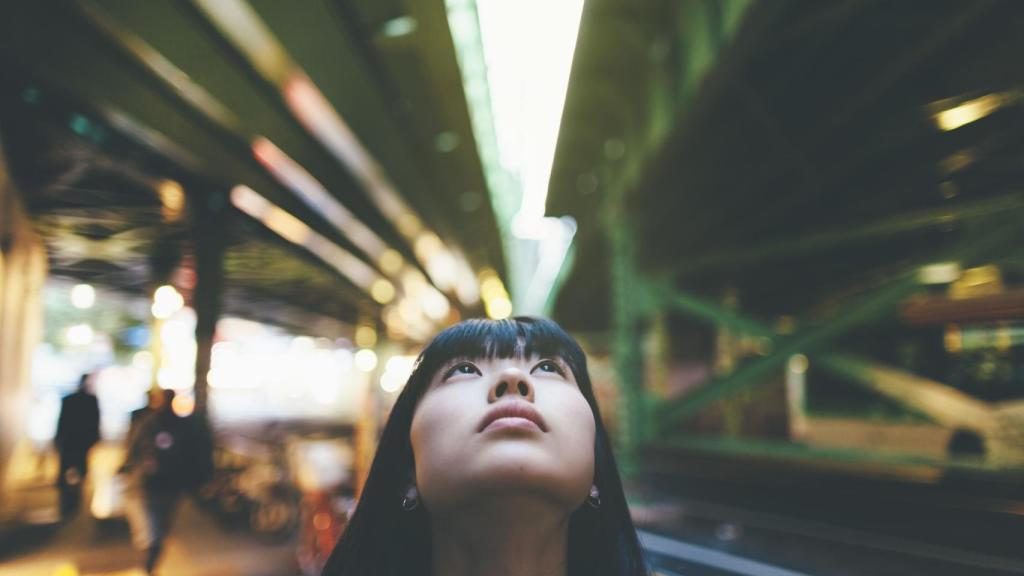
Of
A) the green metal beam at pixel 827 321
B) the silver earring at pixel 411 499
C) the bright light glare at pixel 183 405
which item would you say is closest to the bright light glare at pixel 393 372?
the green metal beam at pixel 827 321

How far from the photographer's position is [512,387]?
160 cm

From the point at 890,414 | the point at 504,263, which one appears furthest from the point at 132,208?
the point at 504,263

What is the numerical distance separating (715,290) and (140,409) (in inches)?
434

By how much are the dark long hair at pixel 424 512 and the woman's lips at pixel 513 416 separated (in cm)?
25

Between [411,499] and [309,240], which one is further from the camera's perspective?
[309,240]

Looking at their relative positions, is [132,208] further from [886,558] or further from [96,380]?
[886,558]

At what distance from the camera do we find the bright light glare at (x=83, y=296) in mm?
3328

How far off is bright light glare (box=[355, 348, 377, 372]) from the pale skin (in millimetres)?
5945

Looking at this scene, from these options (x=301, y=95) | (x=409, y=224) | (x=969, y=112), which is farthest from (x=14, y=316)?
(x=409, y=224)

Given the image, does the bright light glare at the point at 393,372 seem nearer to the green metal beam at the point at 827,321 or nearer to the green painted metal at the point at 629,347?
the green painted metal at the point at 629,347

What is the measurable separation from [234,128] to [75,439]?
2292 millimetres

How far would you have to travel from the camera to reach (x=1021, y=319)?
249 inches

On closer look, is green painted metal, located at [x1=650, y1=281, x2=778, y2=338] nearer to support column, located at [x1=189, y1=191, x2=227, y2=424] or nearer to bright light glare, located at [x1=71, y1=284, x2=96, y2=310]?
support column, located at [x1=189, y1=191, x2=227, y2=424]

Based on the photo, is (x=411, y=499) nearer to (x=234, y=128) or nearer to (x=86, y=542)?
(x=86, y=542)
